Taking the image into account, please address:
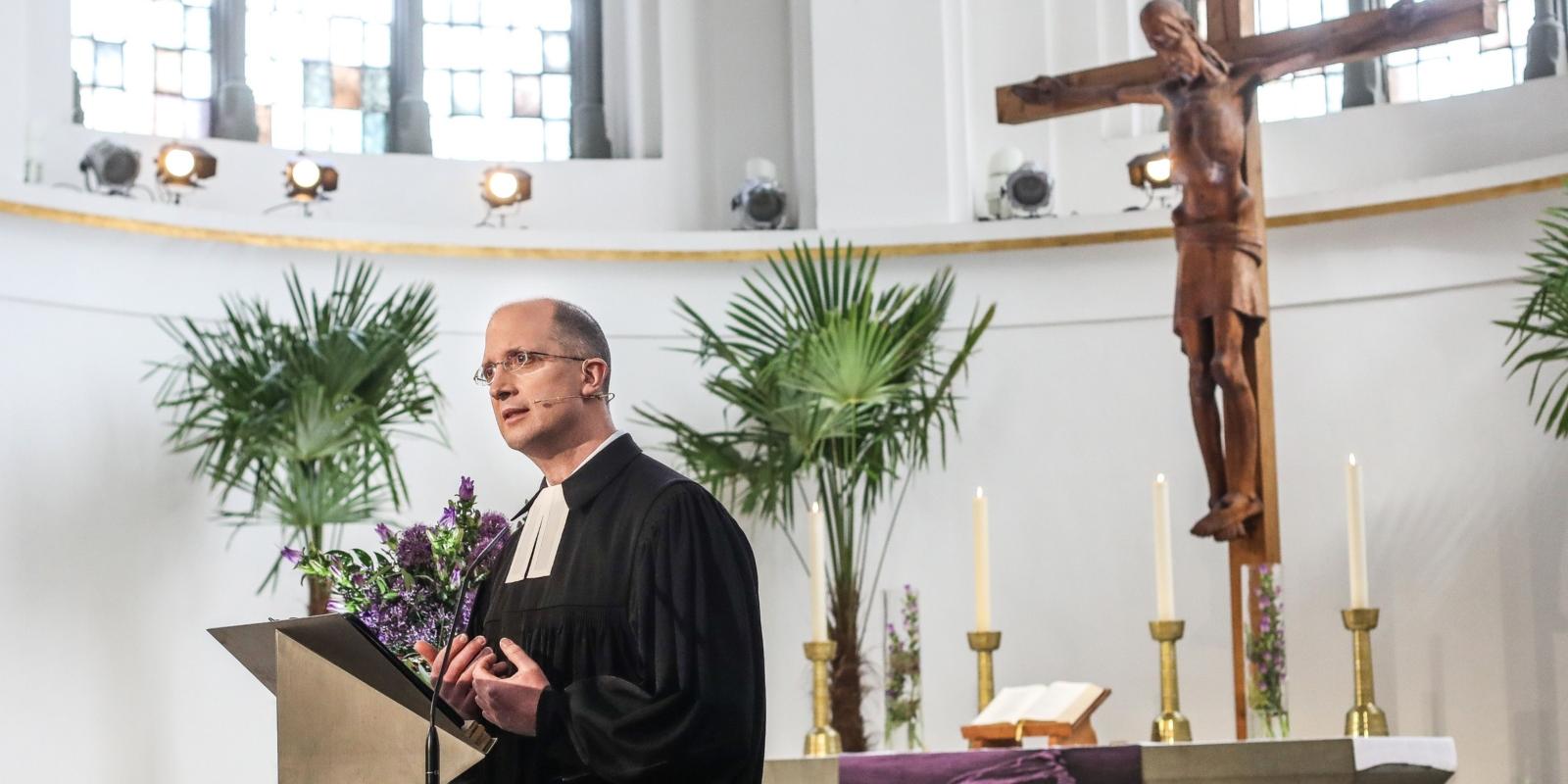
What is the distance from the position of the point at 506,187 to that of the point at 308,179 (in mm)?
819

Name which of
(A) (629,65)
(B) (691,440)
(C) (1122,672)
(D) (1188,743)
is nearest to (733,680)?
(D) (1188,743)


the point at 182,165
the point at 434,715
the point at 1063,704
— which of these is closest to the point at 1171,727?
the point at 1063,704

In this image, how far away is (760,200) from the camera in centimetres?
850

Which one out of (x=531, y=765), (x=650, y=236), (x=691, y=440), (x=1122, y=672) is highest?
(x=650, y=236)

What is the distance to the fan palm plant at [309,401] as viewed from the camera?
7.13 meters

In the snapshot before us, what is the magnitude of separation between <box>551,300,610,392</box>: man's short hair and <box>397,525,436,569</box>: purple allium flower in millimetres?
342

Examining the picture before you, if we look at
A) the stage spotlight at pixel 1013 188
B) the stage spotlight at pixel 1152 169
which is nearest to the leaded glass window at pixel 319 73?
the stage spotlight at pixel 1013 188

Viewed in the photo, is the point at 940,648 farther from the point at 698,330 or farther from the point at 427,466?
the point at 427,466

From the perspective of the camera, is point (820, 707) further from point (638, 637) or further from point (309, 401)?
point (638, 637)

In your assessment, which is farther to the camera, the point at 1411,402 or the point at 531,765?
the point at 1411,402

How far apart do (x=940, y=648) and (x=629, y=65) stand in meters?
3.05

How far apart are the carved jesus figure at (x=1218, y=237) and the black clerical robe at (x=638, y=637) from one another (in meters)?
3.83

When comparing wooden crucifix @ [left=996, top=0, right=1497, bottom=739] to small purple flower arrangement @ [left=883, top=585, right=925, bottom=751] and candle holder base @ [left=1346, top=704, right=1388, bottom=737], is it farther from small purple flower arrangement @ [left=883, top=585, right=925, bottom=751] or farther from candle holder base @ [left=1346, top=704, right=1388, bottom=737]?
small purple flower arrangement @ [left=883, top=585, right=925, bottom=751]

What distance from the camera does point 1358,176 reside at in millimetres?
8148
